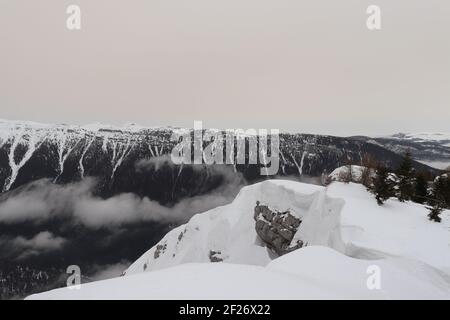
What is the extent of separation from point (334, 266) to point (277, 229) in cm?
2687

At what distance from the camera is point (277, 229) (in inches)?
1559

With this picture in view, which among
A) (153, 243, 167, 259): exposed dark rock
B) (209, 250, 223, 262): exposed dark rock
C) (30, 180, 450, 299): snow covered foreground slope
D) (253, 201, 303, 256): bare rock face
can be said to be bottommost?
(153, 243, 167, 259): exposed dark rock

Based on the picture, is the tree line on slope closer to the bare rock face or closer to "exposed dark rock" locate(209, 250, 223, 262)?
the bare rock face

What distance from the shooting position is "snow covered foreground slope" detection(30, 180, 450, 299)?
9.20 m

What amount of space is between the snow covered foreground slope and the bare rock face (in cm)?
126

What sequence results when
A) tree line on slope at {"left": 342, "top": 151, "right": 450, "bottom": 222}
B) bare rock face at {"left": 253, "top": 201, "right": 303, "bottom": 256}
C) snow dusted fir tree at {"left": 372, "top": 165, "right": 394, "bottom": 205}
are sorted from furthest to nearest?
1. bare rock face at {"left": 253, "top": 201, "right": 303, "bottom": 256}
2. tree line on slope at {"left": 342, "top": 151, "right": 450, "bottom": 222}
3. snow dusted fir tree at {"left": 372, "top": 165, "right": 394, "bottom": 205}

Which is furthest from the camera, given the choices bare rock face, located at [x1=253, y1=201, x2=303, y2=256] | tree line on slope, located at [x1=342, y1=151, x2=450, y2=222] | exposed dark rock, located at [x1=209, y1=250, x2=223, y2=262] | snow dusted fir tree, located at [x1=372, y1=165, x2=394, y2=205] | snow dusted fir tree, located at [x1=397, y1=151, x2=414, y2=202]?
exposed dark rock, located at [x1=209, y1=250, x2=223, y2=262]

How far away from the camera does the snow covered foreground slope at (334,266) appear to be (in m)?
9.20

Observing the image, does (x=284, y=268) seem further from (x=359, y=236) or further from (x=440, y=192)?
(x=440, y=192)

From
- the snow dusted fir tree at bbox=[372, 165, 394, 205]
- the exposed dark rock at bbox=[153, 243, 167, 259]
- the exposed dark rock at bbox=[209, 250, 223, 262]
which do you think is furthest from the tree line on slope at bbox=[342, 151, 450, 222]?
the exposed dark rock at bbox=[153, 243, 167, 259]

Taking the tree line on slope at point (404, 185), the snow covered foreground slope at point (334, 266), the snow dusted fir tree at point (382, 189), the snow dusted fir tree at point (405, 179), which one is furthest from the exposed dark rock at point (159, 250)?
the snow dusted fir tree at point (382, 189)

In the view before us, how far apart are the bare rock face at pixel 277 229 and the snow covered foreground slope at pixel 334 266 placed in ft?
4.13

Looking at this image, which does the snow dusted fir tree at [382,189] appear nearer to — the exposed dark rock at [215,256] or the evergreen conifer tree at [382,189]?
the evergreen conifer tree at [382,189]
